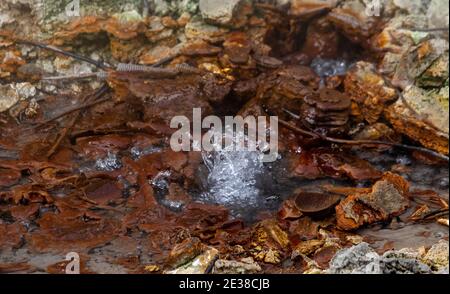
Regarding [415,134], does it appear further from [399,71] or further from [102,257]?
[102,257]

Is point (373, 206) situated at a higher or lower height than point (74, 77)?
lower

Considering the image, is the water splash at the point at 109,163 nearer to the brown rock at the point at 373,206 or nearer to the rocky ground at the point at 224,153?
the rocky ground at the point at 224,153

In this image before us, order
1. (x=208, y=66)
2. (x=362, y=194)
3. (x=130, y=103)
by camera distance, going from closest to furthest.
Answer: (x=362, y=194)
(x=130, y=103)
(x=208, y=66)

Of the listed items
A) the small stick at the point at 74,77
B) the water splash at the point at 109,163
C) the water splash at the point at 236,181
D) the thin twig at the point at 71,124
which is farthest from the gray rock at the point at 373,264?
the small stick at the point at 74,77

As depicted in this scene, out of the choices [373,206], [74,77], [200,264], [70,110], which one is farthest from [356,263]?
[74,77]

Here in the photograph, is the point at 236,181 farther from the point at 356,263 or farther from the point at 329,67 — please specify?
the point at 329,67

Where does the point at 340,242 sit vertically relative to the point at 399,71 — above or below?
below

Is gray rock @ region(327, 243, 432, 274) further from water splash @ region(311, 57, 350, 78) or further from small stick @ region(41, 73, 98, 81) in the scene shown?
small stick @ region(41, 73, 98, 81)
